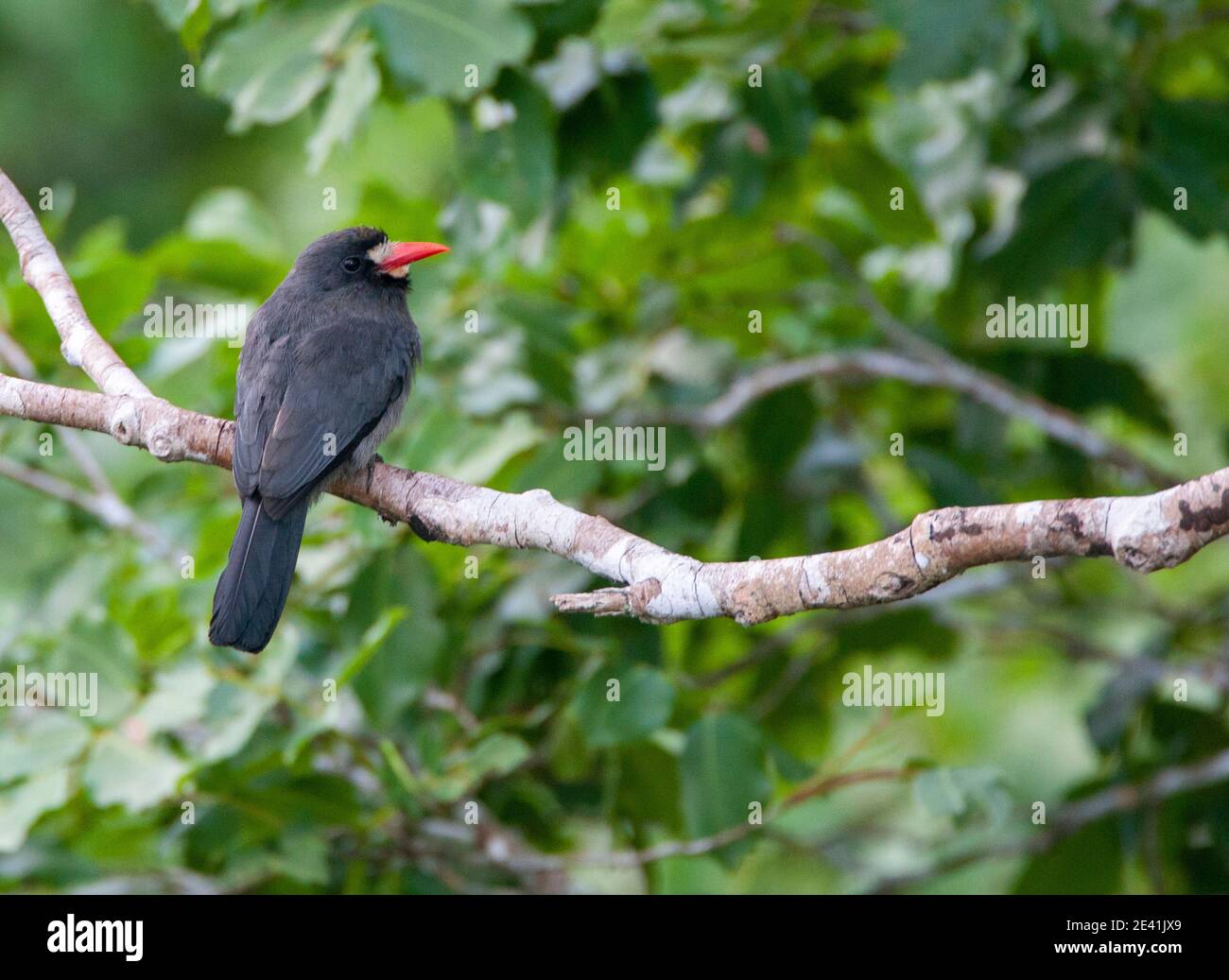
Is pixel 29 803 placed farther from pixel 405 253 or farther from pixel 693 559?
pixel 693 559

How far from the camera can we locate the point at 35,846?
342 cm

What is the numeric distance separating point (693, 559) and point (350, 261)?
5.28 ft

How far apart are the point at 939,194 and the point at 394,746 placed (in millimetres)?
2094

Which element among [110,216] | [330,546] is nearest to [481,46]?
[330,546]

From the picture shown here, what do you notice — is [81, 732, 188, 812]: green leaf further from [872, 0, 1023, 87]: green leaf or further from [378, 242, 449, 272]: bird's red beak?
[872, 0, 1023, 87]: green leaf

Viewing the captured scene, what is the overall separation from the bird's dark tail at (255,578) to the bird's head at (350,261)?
783 mm

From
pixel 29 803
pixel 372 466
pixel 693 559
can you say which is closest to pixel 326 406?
pixel 372 466

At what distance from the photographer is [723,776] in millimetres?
2988

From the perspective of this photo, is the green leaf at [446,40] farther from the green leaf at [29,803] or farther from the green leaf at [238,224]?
the green leaf at [29,803]

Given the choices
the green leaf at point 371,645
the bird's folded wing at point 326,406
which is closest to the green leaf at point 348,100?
the bird's folded wing at point 326,406

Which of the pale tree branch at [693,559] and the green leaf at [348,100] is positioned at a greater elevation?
the green leaf at [348,100]

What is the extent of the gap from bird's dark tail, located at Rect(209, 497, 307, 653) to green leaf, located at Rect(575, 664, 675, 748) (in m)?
0.72

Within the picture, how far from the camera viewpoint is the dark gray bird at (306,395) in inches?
103

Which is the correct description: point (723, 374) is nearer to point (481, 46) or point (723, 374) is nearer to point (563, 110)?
point (563, 110)
